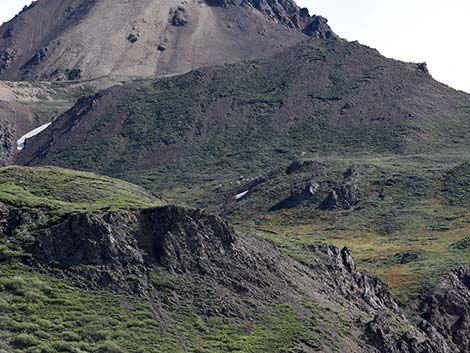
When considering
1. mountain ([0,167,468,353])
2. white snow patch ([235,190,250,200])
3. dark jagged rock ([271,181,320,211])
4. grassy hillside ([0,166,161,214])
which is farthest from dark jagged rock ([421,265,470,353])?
white snow patch ([235,190,250,200])

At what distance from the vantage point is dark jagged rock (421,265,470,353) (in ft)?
277

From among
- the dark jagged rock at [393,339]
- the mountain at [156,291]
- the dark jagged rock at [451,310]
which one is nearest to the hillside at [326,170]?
the dark jagged rock at [451,310]

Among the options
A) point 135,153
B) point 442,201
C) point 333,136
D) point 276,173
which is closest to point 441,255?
point 442,201

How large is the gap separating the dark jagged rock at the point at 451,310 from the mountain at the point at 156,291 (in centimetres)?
1408

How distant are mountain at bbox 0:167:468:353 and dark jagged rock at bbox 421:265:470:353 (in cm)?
1408

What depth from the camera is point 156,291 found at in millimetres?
59188

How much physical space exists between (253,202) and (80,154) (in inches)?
2033

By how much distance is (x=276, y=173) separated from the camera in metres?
Answer: 170

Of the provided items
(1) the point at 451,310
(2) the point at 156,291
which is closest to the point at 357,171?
(1) the point at 451,310

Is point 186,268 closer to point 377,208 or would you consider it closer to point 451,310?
point 451,310

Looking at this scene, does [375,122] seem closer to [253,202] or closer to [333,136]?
[333,136]

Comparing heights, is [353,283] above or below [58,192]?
below

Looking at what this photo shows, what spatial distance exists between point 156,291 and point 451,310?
3655 cm

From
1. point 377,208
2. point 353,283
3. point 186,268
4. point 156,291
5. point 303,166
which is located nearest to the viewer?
point 156,291
